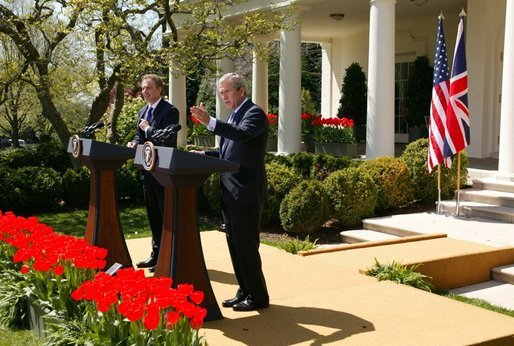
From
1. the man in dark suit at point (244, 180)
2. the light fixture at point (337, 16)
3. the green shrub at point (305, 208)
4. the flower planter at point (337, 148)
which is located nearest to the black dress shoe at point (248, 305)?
the man in dark suit at point (244, 180)

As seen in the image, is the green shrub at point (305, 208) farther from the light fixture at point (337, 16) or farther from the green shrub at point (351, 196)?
the light fixture at point (337, 16)

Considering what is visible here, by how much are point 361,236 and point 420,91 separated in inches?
379

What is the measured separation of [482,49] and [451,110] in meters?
5.00

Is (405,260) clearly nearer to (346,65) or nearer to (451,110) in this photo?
(451,110)

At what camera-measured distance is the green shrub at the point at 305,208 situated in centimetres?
946

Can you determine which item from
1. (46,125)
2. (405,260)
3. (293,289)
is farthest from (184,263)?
(46,125)

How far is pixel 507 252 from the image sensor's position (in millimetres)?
7305

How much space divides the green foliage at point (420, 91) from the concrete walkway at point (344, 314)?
11.5m

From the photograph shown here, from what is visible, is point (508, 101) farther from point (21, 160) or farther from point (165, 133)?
point (21, 160)

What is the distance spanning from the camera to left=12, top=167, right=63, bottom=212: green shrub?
468 inches

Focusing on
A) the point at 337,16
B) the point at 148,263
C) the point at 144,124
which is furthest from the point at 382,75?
the point at 144,124

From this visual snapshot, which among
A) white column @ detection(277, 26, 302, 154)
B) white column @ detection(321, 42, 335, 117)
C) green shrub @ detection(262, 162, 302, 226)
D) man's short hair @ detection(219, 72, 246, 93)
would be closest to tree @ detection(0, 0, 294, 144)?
white column @ detection(277, 26, 302, 154)

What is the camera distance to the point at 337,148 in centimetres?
1580

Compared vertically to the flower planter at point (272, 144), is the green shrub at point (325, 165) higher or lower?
lower
